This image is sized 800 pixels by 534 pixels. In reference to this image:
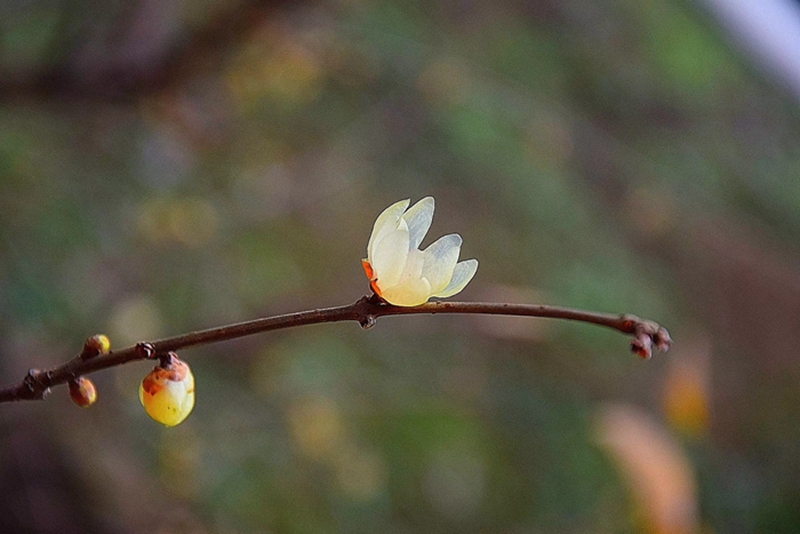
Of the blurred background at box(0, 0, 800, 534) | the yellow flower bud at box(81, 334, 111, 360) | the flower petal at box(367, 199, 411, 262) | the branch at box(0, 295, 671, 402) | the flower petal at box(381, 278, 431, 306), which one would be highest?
the blurred background at box(0, 0, 800, 534)

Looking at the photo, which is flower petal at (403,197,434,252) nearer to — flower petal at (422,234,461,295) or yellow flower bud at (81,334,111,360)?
flower petal at (422,234,461,295)

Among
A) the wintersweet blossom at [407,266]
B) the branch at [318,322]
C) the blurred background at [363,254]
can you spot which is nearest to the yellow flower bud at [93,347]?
the branch at [318,322]

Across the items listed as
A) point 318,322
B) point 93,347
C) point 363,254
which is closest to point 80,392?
point 93,347

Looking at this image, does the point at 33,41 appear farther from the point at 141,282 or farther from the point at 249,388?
the point at 249,388

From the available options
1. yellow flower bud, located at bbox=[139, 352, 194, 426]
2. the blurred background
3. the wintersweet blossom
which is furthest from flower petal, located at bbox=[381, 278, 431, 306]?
the blurred background

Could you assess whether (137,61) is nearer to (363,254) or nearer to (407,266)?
(363,254)

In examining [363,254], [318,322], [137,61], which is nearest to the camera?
[318,322]
